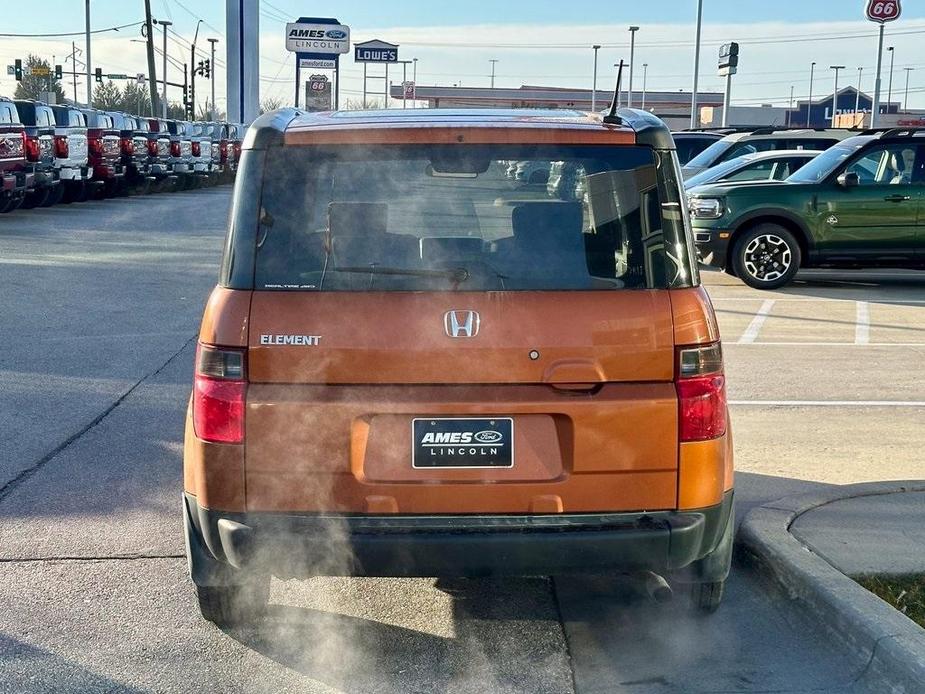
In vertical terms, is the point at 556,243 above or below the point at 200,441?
above

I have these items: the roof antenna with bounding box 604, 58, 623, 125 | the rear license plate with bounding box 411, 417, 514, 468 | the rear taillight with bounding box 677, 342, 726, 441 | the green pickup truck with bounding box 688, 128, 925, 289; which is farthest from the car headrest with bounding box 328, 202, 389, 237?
the green pickup truck with bounding box 688, 128, 925, 289

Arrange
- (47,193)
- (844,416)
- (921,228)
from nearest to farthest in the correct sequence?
(844,416) < (921,228) < (47,193)

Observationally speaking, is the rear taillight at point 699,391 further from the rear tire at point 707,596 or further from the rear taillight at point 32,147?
the rear taillight at point 32,147

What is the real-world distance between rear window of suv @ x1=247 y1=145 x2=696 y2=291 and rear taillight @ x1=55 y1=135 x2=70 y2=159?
23.2 m

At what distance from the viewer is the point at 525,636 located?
4520 mm

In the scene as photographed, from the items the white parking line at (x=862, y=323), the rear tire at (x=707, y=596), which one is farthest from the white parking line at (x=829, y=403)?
the rear tire at (x=707, y=596)

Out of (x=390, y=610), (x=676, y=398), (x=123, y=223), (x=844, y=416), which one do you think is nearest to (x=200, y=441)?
(x=390, y=610)

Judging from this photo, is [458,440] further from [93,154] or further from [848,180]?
[93,154]

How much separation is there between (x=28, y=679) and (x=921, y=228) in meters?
13.1

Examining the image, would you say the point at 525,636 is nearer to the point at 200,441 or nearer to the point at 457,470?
the point at 457,470

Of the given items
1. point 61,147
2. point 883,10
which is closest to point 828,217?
point 61,147

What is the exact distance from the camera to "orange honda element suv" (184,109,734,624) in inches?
153

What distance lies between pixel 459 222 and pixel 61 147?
2376cm

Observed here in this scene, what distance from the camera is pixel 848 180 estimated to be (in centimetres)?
1488
